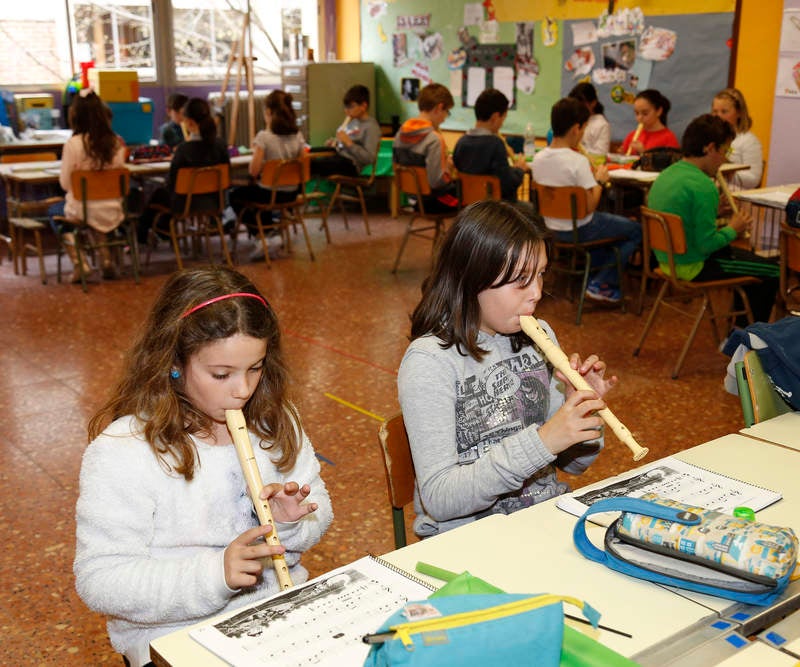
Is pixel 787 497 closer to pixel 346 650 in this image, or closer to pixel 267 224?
pixel 346 650

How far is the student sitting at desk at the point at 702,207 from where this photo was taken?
14.3ft

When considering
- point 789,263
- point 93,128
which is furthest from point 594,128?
point 93,128

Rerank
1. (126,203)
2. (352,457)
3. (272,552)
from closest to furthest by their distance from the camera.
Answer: (272,552)
(352,457)
(126,203)

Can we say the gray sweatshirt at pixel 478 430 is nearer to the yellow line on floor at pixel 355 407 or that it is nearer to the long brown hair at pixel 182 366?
the long brown hair at pixel 182 366

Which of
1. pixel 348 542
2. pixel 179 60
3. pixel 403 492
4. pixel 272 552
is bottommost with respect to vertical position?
pixel 348 542

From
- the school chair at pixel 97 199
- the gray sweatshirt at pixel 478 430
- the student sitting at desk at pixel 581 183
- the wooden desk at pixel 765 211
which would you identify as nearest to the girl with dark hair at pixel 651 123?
the wooden desk at pixel 765 211

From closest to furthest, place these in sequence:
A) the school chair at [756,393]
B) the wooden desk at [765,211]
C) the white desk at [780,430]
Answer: the white desk at [780,430] → the school chair at [756,393] → the wooden desk at [765,211]

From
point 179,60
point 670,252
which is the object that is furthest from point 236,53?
point 670,252

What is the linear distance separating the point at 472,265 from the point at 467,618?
0.97m

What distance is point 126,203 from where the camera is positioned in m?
6.03

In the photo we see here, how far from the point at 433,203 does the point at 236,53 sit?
13.1ft

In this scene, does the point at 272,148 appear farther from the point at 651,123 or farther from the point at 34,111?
the point at 651,123

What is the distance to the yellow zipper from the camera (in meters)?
1.05

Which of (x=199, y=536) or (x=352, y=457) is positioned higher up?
(x=199, y=536)
